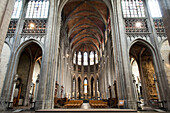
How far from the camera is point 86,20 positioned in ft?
89.7

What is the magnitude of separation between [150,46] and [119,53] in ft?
12.1

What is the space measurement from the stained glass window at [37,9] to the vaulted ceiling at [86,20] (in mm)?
5437

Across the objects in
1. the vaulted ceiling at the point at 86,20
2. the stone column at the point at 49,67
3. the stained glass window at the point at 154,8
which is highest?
the vaulted ceiling at the point at 86,20

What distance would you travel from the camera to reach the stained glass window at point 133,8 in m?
16.4

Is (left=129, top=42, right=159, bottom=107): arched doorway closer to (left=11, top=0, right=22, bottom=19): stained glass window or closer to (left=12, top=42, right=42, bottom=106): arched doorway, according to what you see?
(left=12, top=42, right=42, bottom=106): arched doorway

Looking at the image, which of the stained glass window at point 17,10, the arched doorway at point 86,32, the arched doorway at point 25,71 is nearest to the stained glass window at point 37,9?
the stained glass window at point 17,10

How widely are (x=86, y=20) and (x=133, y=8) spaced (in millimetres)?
12443

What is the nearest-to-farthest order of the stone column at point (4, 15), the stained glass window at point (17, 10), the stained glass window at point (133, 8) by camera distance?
1. the stone column at point (4, 15)
2. the stained glass window at point (17, 10)
3. the stained glass window at point (133, 8)

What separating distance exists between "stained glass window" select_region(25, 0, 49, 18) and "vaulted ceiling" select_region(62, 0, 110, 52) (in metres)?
5.44

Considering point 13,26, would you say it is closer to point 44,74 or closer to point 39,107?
point 44,74

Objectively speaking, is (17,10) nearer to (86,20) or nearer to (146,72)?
(86,20)

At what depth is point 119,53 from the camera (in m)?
14.1

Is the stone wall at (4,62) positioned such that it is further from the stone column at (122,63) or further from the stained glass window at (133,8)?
the stained glass window at (133,8)

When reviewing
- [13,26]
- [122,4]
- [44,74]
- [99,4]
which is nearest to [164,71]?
[122,4]
